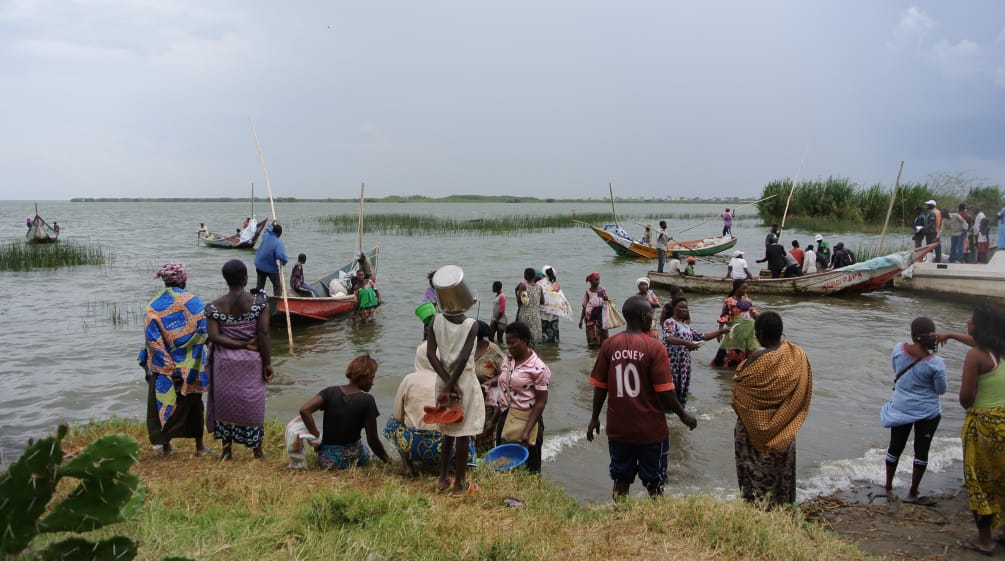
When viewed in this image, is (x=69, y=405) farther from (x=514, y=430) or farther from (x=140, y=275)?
(x=140, y=275)

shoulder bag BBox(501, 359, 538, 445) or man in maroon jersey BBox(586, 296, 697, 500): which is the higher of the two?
man in maroon jersey BBox(586, 296, 697, 500)

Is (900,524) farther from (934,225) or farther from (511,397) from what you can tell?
(934,225)

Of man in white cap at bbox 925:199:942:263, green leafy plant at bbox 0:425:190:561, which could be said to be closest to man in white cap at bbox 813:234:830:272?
man in white cap at bbox 925:199:942:263

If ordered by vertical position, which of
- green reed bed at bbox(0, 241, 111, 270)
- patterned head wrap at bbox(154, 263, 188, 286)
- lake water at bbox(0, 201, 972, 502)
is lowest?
lake water at bbox(0, 201, 972, 502)

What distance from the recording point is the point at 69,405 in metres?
7.87

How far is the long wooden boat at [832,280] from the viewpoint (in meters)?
15.1

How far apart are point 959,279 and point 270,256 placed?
52.2ft

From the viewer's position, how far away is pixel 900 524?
14.5 ft

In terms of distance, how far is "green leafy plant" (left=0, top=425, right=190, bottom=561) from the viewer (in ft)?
5.88

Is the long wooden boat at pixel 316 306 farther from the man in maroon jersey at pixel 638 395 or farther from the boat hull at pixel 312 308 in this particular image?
the man in maroon jersey at pixel 638 395

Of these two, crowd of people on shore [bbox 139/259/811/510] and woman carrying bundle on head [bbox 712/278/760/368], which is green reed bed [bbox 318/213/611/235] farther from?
crowd of people on shore [bbox 139/259/811/510]

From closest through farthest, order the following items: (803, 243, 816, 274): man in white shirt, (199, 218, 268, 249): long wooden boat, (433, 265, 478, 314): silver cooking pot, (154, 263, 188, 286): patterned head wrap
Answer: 1. (433, 265, 478, 314): silver cooking pot
2. (154, 263, 188, 286): patterned head wrap
3. (803, 243, 816, 274): man in white shirt
4. (199, 218, 268, 249): long wooden boat

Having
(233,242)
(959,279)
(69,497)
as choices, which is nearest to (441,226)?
(233,242)

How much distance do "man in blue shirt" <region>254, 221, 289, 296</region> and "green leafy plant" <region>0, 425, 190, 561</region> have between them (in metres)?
9.19
